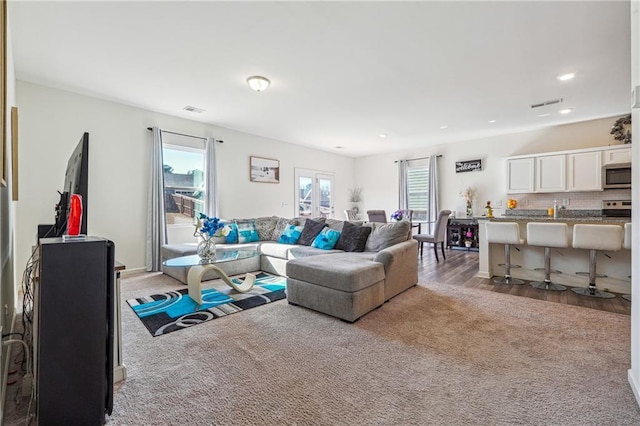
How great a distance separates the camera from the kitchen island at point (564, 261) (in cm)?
350

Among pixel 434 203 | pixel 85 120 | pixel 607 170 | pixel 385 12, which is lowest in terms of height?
pixel 434 203

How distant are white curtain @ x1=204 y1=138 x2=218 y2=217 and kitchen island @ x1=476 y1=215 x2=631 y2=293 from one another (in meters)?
4.65

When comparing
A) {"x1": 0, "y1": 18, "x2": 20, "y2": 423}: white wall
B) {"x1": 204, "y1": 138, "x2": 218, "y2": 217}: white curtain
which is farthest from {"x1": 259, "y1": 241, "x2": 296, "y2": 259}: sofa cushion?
{"x1": 0, "y1": 18, "x2": 20, "y2": 423}: white wall

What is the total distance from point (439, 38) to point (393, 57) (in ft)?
1.65

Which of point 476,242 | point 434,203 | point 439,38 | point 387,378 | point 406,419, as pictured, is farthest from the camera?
point 434,203

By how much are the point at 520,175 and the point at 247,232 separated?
5.74 metres

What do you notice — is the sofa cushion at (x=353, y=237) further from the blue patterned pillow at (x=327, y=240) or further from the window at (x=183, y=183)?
the window at (x=183, y=183)

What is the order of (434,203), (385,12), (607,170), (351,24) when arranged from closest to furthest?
(385,12)
(351,24)
(607,170)
(434,203)

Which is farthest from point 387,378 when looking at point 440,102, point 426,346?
point 440,102

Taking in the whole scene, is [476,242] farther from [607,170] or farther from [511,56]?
[511,56]

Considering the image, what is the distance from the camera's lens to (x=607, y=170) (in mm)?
5094

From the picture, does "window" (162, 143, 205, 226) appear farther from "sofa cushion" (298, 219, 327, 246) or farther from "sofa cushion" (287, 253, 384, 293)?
"sofa cushion" (287, 253, 384, 293)

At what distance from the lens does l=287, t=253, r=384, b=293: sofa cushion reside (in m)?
2.65

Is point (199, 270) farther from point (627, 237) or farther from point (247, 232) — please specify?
Result: point (627, 237)
